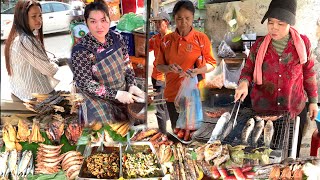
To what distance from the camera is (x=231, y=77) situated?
2.75m

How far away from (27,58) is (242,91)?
1561 millimetres

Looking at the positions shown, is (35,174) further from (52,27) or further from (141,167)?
(52,27)

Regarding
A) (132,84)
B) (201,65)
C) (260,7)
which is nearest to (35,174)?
(132,84)

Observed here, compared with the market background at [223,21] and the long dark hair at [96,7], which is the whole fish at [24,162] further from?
the long dark hair at [96,7]

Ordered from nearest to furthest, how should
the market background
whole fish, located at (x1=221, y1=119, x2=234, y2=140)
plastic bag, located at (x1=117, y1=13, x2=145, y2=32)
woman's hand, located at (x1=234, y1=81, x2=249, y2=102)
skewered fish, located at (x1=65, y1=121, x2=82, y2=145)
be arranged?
1. the market background
2. plastic bag, located at (x1=117, y1=13, x2=145, y2=32)
3. woman's hand, located at (x1=234, y1=81, x2=249, y2=102)
4. whole fish, located at (x1=221, y1=119, x2=234, y2=140)
5. skewered fish, located at (x1=65, y1=121, x2=82, y2=145)

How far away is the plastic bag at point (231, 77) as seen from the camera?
2.74m

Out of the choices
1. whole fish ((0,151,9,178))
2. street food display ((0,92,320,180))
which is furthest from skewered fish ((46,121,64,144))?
whole fish ((0,151,9,178))

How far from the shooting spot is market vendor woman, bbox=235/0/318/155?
2.58 metres

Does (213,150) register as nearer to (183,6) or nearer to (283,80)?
(283,80)

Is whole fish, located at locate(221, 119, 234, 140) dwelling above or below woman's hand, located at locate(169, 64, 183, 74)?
below

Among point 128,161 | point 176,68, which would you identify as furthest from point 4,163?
point 176,68

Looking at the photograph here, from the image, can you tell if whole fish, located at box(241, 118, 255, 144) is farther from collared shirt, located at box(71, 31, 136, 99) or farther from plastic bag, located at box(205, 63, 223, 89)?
collared shirt, located at box(71, 31, 136, 99)

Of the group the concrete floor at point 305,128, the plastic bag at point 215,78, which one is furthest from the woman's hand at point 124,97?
the plastic bag at point 215,78

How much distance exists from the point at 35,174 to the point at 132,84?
111 centimetres
